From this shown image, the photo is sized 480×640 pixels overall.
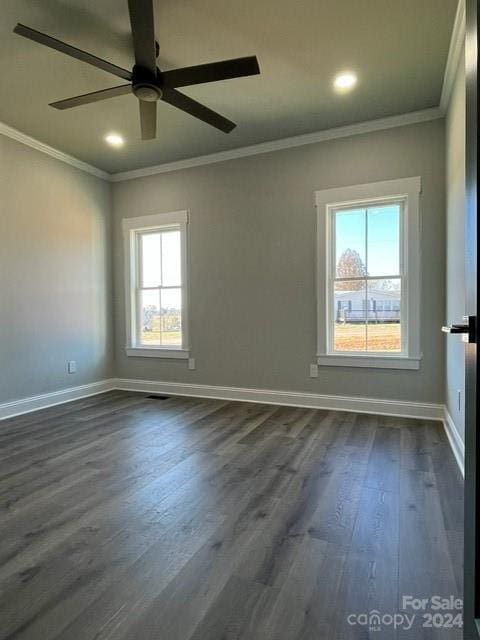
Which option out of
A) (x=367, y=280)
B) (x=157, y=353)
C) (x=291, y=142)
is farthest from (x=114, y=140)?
(x=367, y=280)

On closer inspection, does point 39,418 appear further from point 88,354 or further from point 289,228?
point 289,228

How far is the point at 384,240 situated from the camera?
3.65 m

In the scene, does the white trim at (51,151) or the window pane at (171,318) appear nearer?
the white trim at (51,151)

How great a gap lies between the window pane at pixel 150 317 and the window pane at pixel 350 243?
242cm

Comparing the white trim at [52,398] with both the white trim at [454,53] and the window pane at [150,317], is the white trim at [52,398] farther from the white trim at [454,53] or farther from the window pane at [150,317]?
the white trim at [454,53]

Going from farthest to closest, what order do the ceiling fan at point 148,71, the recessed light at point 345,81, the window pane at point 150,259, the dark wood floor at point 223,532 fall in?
the window pane at point 150,259 < the recessed light at point 345,81 < the ceiling fan at point 148,71 < the dark wood floor at point 223,532

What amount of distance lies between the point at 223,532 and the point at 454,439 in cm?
195

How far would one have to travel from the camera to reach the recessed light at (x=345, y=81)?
284 cm

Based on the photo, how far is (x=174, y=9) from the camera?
2178mm

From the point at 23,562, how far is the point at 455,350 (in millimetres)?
2954

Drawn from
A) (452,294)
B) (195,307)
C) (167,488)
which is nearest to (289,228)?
(195,307)

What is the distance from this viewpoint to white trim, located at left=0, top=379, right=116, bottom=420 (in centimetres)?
367

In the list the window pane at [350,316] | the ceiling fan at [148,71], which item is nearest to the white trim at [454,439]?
the window pane at [350,316]

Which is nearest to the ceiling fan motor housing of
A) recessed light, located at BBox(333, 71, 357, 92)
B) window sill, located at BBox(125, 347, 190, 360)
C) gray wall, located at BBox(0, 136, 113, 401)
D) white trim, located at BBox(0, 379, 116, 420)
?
recessed light, located at BBox(333, 71, 357, 92)
